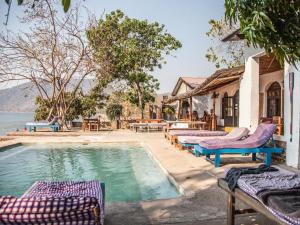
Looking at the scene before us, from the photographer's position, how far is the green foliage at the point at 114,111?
2483 cm

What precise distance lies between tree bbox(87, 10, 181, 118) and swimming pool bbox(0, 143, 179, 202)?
1111cm

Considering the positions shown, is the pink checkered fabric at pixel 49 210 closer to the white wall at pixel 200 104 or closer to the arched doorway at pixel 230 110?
the arched doorway at pixel 230 110

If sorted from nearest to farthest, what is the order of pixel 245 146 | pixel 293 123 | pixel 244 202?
pixel 244 202
pixel 293 123
pixel 245 146

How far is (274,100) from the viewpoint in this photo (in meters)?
15.1

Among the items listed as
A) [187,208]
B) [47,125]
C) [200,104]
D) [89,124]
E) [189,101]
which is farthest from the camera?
[200,104]

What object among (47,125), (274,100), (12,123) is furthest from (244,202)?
(12,123)

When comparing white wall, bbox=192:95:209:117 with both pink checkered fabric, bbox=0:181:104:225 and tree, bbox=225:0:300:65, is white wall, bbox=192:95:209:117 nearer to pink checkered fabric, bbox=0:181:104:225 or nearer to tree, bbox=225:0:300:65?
tree, bbox=225:0:300:65

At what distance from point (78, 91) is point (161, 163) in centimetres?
1664

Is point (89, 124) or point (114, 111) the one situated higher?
point (114, 111)

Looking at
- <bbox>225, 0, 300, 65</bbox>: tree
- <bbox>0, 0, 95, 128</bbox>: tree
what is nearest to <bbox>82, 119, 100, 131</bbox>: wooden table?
<bbox>0, 0, 95, 128</bbox>: tree

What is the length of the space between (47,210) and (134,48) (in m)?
22.9

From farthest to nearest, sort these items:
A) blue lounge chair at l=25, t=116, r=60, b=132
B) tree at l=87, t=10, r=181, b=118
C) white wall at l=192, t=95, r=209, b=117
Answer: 1. white wall at l=192, t=95, r=209, b=117
2. tree at l=87, t=10, r=181, b=118
3. blue lounge chair at l=25, t=116, r=60, b=132

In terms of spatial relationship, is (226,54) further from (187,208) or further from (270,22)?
(270,22)

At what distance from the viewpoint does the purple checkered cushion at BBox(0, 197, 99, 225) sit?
2488 millimetres
